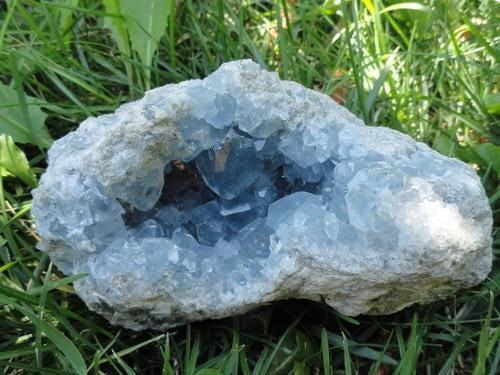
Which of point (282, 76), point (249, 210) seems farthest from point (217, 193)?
point (282, 76)

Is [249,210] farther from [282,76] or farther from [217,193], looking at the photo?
[282,76]

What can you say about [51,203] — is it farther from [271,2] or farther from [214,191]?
[271,2]

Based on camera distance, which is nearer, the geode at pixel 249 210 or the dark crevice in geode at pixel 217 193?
the geode at pixel 249 210

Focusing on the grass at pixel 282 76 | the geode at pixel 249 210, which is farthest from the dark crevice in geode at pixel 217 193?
the grass at pixel 282 76

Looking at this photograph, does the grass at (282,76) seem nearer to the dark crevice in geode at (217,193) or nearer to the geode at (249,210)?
the geode at (249,210)

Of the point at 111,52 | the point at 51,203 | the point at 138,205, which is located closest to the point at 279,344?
the point at 138,205
